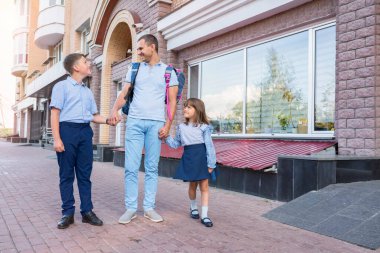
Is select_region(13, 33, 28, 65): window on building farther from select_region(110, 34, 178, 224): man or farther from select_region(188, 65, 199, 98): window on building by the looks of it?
select_region(110, 34, 178, 224): man

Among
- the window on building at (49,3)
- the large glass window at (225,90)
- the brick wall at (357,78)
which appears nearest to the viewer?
the brick wall at (357,78)

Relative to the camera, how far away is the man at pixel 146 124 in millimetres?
4277

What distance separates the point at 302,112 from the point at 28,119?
3486 centimetres

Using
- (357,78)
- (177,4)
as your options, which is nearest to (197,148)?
(357,78)

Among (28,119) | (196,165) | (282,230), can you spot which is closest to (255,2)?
(196,165)

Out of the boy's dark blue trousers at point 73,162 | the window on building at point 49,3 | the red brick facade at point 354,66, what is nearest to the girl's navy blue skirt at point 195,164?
the boy's dark blue trousers at point 73,162

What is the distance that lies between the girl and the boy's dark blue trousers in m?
0.95

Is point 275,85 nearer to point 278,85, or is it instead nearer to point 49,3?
point 278,85

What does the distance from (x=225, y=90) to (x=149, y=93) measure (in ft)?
18.3

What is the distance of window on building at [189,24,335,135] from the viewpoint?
23.0ft

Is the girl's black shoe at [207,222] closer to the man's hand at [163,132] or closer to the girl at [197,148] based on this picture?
the girl at [197,148]

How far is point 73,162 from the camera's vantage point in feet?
13.6

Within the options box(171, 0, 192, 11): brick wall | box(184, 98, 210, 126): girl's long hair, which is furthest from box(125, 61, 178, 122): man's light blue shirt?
box(171, 0, 192, 11): brick wall

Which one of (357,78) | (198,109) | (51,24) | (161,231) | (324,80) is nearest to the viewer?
(161,231)
